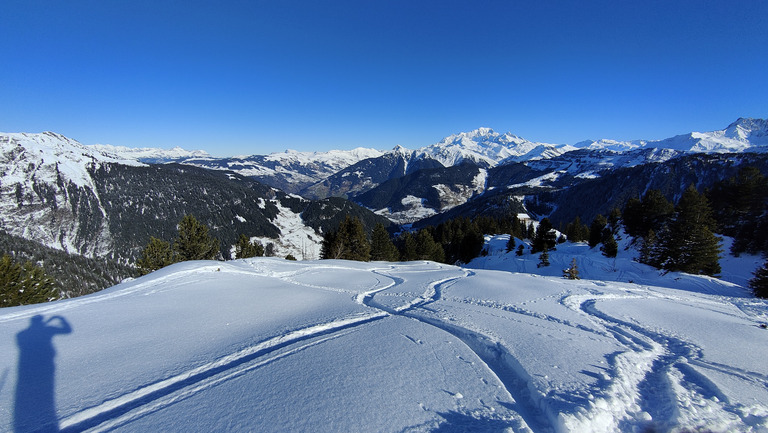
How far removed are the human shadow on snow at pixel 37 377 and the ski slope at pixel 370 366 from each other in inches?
1.1

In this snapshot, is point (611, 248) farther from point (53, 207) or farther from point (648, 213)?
point (53, 207)

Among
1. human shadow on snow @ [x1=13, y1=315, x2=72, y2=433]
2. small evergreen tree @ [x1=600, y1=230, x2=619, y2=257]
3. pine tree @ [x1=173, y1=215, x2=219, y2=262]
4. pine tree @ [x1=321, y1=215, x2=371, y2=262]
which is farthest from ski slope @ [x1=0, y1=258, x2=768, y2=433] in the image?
small evergreen tree @ [x1=600, y1=230, x2=619, y2=257]

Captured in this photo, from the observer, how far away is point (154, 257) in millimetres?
29922

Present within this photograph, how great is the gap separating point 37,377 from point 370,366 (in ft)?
18.4

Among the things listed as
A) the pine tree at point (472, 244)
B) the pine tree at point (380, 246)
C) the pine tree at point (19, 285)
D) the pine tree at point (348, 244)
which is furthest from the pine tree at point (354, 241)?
the pine tree at point (19, 285)

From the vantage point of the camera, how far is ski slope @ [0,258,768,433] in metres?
3.95

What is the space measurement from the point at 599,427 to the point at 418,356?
297cm

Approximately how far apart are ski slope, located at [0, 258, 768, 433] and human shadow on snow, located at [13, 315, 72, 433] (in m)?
0.03

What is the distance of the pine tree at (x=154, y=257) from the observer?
28.9 m

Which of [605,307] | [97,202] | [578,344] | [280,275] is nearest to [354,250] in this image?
[280,275]

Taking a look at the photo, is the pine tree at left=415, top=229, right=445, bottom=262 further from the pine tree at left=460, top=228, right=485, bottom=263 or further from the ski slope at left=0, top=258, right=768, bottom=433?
the ski slope at left=0, top=258, right=768, bottom=433

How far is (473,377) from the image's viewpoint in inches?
204

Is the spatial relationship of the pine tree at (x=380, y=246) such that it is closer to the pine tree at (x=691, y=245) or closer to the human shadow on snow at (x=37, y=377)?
the pine tree at (x=691, y=245)

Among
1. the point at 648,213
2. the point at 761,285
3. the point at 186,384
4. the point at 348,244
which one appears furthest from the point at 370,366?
the point at 648,213
